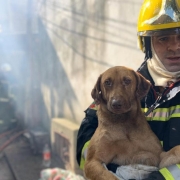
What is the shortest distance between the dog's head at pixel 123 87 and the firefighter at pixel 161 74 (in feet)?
0.46

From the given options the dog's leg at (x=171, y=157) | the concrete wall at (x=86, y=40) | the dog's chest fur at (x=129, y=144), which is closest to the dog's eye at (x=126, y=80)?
the dog's chest fur at (x=129, y=144)

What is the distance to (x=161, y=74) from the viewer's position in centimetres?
268

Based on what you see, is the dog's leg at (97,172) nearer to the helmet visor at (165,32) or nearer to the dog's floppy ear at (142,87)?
the dog's floppy ear at (142,87)

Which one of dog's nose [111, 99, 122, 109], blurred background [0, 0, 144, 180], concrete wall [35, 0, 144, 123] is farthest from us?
blurred background [0, 0, 144, 180]

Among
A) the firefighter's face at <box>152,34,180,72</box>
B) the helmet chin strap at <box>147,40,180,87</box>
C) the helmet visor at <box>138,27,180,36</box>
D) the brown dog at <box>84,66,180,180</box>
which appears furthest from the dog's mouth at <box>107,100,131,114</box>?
the helmet visor at <box>138,27,180,36</box>

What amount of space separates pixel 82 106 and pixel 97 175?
15.2 feet

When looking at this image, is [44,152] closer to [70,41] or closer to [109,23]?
[70,41]

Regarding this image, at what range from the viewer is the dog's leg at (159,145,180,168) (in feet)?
7.54

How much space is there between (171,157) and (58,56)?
598 cm

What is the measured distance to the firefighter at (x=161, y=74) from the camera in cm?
247

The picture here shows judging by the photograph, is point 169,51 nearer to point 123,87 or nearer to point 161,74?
point 161,74

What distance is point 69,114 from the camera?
765cm

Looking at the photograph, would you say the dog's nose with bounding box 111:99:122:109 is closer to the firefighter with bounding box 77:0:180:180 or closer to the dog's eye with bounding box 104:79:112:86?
the dog's eye with bounding box 104:79:112:86

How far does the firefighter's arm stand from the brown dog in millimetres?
86
